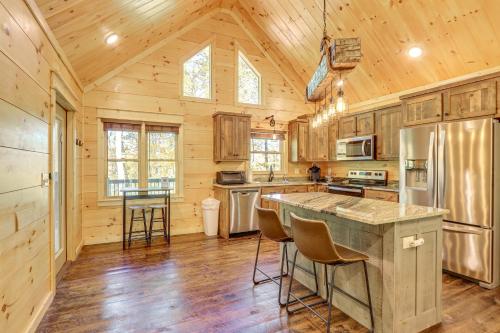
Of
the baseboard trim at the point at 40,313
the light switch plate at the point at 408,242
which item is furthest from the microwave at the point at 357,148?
the baseboard trim at the point at 40,313

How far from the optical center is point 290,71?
596cm

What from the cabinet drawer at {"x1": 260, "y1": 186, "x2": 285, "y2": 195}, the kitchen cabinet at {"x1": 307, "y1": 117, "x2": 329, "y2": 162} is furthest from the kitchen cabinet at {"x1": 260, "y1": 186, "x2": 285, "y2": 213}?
the kitchen cabinet at {"x1": 307, "y1": 117, "x2": 329, "y2": 162}

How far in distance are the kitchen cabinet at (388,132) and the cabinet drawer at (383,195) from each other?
0.65 metres

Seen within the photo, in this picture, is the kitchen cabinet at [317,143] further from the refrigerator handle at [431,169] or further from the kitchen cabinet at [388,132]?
the refrigerator handle at [431,169]

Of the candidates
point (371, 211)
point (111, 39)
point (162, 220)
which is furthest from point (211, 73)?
point (371, 211)

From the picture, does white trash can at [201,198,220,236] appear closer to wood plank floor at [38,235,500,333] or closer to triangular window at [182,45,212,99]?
wood plank floor at [38,235,500,333]

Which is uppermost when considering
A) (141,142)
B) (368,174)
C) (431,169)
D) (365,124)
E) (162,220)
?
(365,124)

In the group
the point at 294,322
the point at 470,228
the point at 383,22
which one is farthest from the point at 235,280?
the point at 383,22

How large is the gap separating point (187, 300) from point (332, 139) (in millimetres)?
4231

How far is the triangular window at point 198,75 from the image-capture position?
520 centimetres

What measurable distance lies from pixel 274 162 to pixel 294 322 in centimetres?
403

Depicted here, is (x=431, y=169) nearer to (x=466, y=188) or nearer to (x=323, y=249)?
(x=466, y=188)

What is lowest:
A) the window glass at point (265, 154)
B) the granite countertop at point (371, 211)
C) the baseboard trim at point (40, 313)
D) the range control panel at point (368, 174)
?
the baseboard trim at point (40, 313)

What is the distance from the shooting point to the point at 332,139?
5656 mm
